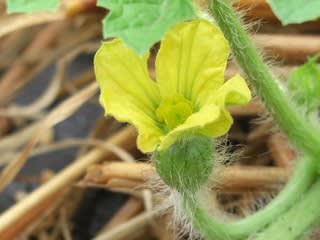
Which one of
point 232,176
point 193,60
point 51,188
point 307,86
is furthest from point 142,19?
point 51,188

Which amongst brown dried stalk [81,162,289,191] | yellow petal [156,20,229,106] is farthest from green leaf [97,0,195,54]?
brown dried stalk [81,162,289,191]

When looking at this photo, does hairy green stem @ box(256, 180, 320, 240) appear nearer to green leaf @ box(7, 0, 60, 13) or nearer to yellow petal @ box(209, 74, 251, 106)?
yellow petal @ box(209, 74, 251, 106)

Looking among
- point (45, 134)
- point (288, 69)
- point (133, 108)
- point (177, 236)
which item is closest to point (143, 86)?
point (133, 108)

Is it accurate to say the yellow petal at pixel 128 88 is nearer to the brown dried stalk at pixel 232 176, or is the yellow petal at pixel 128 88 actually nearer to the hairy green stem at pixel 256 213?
the hairy green stem at pixel 256 213

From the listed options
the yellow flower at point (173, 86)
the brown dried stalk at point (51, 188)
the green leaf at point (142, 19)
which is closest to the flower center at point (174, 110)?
the yellow flower at point (173, 86)

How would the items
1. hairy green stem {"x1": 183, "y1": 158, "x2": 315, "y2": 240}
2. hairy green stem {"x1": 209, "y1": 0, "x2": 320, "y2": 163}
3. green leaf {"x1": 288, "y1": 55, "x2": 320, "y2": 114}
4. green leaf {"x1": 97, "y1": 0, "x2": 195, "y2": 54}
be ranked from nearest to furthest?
green leaf {"x1": 97, "y1": 0, "x2": 195, "y2": 54} → hairy green stem {"x1": 209, "y1": 0, "x2": 320, "y2": 163} → hairy green stem {"x1": 183, "y1": 158, "x2": 315, "y2": 240} → green leaf {"x1": 288, "y1": 55, "x2": 320, "y2": 114}

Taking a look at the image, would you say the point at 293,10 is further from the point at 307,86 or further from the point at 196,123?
the point at 307,86
